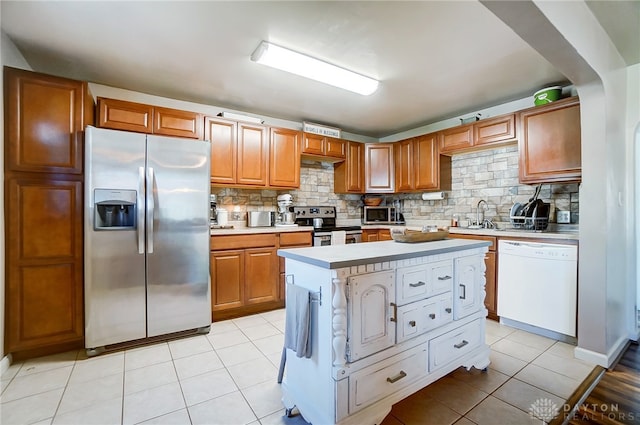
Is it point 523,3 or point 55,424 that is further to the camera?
point 55,424

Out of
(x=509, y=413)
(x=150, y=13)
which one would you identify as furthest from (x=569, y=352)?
(x=150, y=13)

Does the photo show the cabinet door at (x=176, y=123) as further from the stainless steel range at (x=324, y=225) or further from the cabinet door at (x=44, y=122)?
the stainless steel range at (x=324, y=225)

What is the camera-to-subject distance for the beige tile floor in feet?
5.42

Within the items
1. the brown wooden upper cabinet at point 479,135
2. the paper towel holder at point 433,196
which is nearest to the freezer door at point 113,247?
the brown wooden upper cabinet at point 479,135

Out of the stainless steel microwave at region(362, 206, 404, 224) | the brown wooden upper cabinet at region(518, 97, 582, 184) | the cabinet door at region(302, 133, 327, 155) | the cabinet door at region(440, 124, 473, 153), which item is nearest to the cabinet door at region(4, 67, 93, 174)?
the cabinet door at region(302, 133, 327, 155)

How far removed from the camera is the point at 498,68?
2660mm

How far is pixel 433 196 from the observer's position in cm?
420

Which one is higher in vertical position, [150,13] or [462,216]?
[150,13]

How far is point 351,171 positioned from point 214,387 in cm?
337

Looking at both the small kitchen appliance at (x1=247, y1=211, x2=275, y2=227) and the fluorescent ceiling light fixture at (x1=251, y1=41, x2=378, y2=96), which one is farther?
the small kitchen appliance at (x1=247, y1=211, x2=275, y2=227)

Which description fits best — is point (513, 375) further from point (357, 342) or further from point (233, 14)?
point (233, 14)

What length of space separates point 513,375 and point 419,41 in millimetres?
2538

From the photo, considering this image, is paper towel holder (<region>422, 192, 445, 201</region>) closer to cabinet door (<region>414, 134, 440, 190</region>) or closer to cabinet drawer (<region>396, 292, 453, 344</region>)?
cabinet door (<region>414, 134, 440, 190</region>)

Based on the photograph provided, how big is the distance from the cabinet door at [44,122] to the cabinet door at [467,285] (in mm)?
3047
